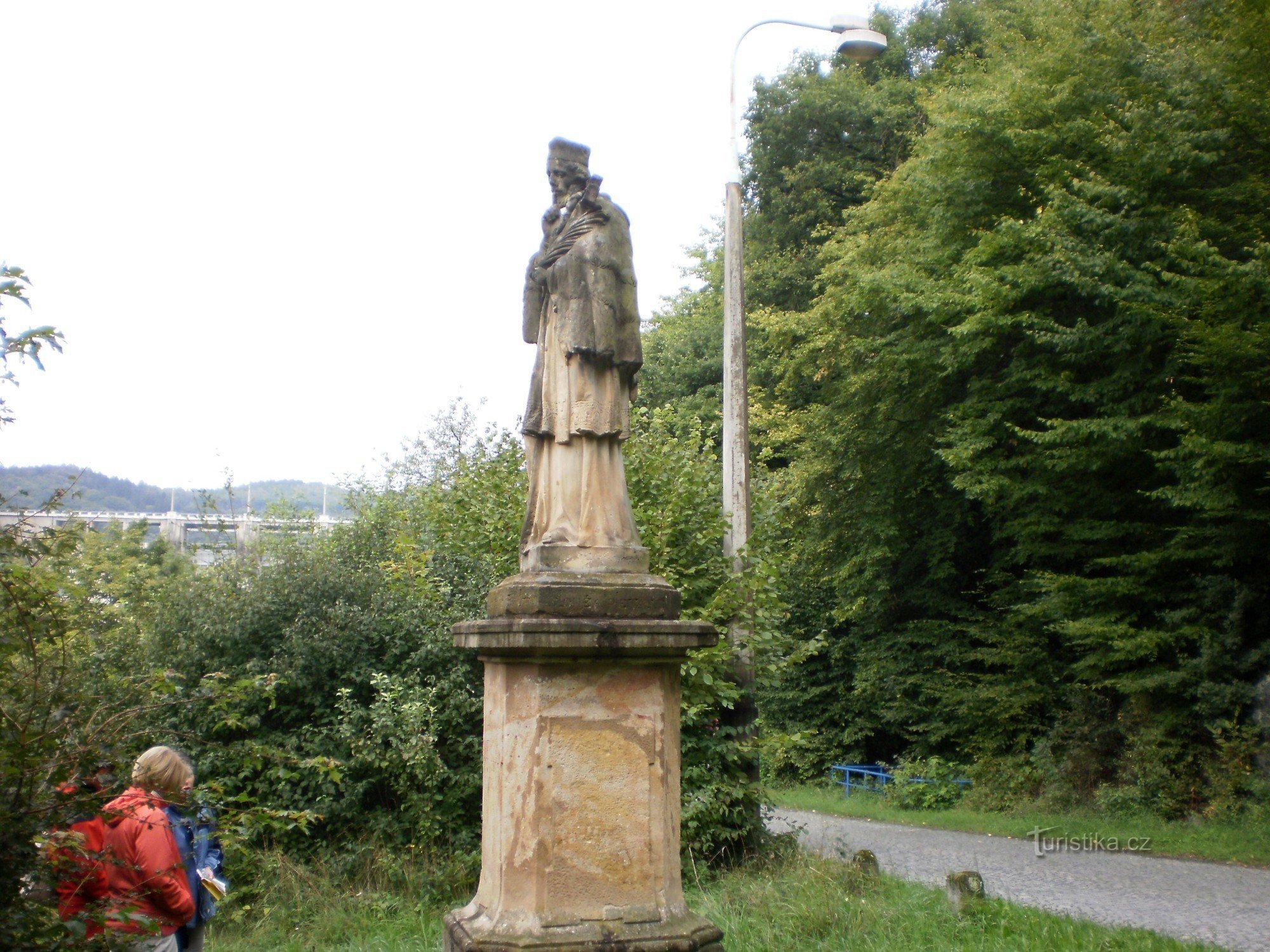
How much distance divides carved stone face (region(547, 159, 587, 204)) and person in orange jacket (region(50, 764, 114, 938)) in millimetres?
3407

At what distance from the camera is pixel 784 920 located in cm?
731

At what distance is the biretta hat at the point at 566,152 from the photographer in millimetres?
5535

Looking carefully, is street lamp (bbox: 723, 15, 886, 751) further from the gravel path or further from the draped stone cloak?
the draped stone cloak

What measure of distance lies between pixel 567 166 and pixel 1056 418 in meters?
11.5

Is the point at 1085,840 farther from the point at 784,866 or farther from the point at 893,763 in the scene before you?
the point at 893,763

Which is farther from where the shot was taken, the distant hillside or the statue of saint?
Result: the statue of saint

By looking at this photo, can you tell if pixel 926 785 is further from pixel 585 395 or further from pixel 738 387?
pixel 585 395

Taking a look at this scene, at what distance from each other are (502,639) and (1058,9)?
16.8m

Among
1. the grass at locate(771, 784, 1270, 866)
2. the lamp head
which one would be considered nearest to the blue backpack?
the grass at locate(771, 784, 1270, 866)

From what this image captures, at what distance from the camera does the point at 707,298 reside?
102 ft

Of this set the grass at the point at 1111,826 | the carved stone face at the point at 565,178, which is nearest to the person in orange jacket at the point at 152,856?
the carved stone face at the point at 565,178

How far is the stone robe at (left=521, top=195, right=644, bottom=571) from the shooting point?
521 cm

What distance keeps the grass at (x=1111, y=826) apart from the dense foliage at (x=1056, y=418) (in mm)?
562

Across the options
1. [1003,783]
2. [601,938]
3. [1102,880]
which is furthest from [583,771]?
[1003,783]
